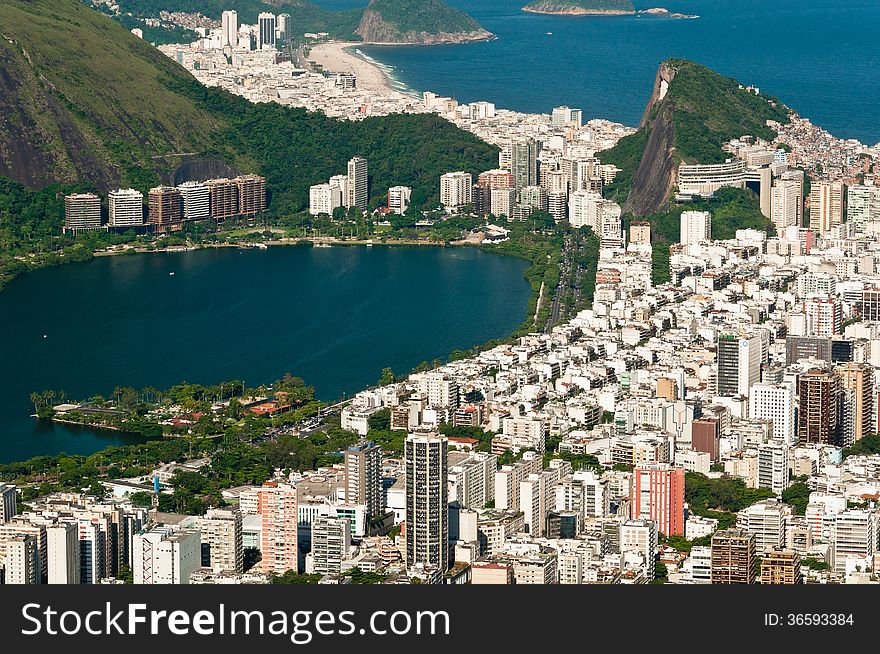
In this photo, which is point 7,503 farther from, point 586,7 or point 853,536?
point 586,7

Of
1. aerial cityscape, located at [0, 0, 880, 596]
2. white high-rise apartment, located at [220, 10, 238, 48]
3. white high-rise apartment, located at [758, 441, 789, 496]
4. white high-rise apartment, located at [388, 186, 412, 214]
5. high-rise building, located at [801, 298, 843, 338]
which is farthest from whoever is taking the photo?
white high-rise apartment, located at [220, 10, 238, 48]

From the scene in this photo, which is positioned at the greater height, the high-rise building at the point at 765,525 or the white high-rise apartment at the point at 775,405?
the white high-rise apartment at the point at 775,405

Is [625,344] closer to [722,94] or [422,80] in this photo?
[722,94]

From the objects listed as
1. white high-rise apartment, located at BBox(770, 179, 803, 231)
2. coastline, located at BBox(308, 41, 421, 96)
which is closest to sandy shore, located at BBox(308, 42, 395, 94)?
coastline, located at BBox(308, 41, 421, 96)

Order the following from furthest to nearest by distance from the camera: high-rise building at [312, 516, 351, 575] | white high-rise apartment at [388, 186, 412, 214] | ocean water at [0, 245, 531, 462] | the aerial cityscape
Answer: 1. white high-rise apartment at [388, 186, 412, 214]
2. ocean water at [0, 245, 531, 462]
3. the aerial cityscape
4. high-rise building at [312, 516, 351, 575]

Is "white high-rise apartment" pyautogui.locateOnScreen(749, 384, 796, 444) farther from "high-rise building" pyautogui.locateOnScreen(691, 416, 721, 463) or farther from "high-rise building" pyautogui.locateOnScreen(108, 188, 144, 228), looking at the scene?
"high-rise building" pyautogui.locateOnScreen(108, 188, 144, 228)

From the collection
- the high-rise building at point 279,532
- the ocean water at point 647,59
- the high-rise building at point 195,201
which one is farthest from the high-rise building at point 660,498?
the ocean water at point 647,59

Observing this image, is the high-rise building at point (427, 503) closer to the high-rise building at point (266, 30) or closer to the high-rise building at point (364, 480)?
the high-rise building at point (364, 480)
